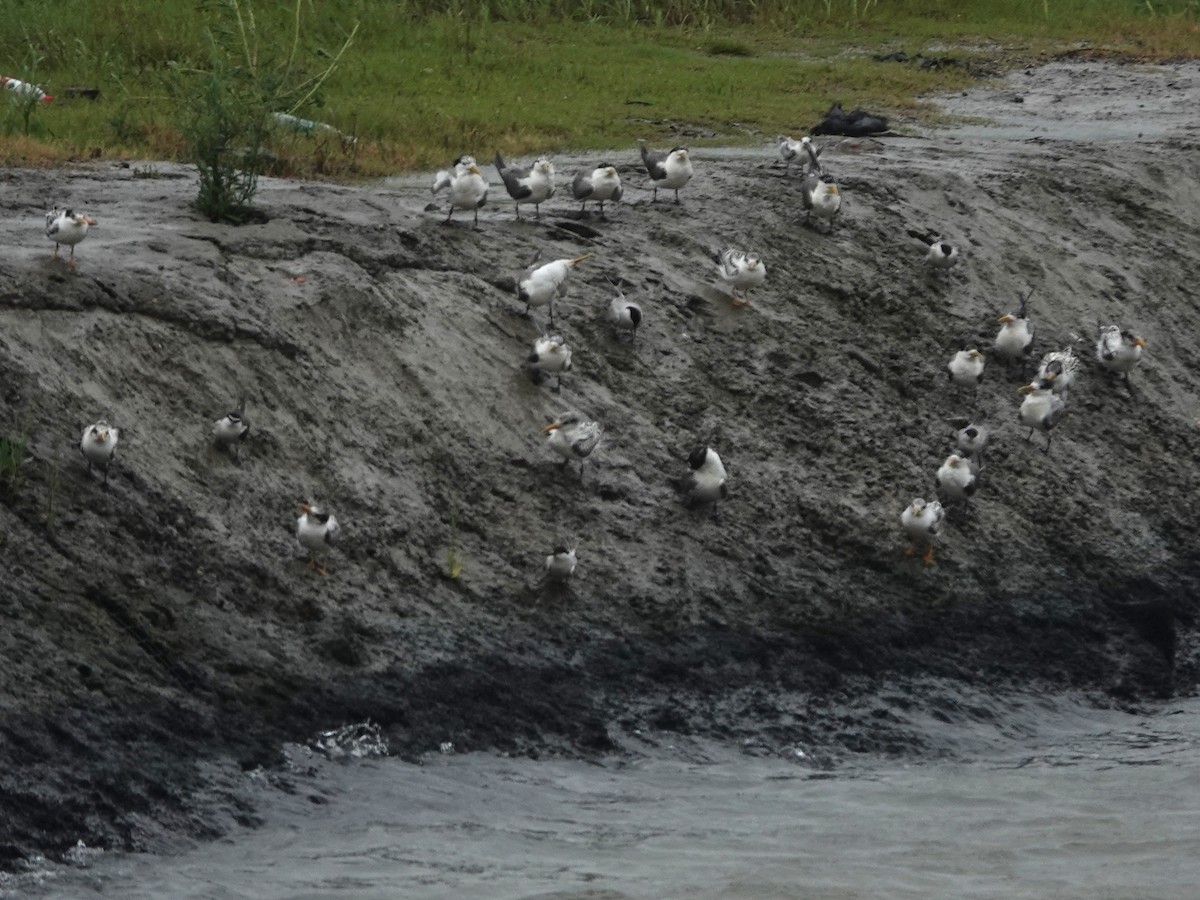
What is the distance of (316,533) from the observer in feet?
38.4

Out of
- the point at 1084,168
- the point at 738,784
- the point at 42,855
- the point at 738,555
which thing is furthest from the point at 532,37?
the point at 42,855

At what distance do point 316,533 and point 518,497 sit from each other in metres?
1.76

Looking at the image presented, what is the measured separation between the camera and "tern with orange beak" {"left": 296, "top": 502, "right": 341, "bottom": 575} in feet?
38.4

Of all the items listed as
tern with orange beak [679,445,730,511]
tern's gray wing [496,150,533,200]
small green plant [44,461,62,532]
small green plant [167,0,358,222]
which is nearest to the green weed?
small green plant [44,461,62,532]

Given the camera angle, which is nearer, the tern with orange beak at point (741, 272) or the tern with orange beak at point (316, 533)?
the tern with orange beak at point (316, 533)

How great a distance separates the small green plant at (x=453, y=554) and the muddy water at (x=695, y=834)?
1541 millimetres

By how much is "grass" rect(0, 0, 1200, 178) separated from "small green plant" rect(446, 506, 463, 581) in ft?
19.0

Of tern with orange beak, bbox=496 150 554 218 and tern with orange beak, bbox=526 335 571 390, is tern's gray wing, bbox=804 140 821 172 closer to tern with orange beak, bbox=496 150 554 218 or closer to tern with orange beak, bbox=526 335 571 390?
tern with orange beak, bbox=496 150 554 218

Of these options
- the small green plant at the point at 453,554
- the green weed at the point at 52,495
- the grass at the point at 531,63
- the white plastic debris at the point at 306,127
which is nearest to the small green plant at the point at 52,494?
the green weed at the point at 52,495

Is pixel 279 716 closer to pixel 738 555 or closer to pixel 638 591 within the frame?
pixel 638 591

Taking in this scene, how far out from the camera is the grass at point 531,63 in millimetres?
18906

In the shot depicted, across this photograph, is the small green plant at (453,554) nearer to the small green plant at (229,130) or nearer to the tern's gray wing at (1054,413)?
the small green plant at (229,130)

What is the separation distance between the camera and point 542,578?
12.4 m

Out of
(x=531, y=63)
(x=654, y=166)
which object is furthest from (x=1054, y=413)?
(x=531, y=63)
